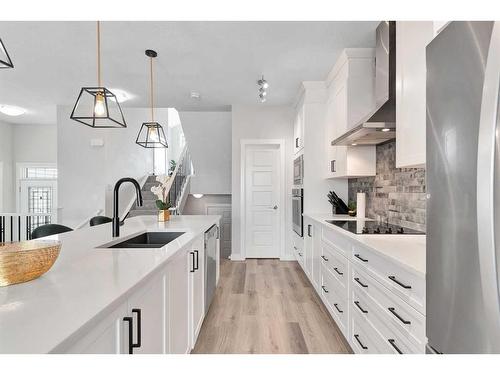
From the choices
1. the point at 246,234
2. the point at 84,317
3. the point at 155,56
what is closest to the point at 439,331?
the point at 84,317

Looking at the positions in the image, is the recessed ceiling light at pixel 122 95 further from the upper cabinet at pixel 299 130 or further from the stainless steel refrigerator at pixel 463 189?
the stainless steel refrigerator at pixel 463 189

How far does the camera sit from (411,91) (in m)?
2.00

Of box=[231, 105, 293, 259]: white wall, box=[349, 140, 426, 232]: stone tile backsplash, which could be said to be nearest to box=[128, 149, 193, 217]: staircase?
box=[231, 105, 293, 259]: white wall

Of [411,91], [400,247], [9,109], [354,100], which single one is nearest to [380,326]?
[400,247]

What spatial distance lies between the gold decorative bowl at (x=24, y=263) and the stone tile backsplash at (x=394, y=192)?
2.45 m

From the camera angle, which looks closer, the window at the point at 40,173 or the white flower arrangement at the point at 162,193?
the white flower arrangement at the point at 162,193

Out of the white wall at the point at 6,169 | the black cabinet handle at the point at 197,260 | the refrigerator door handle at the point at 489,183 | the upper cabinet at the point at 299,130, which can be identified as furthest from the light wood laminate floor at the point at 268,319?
the white wall at the point at 6,169

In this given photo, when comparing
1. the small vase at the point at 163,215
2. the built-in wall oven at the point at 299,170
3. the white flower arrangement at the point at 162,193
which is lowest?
the small vase at the point at 163,215

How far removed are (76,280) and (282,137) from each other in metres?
4.65

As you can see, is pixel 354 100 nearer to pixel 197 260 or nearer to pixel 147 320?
pixel 197 260

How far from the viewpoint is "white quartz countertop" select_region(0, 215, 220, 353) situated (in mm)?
640

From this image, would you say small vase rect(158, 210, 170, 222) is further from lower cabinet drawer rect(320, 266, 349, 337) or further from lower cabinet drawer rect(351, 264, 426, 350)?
lower cabinet drawer rect(351, 264, 426, 350)

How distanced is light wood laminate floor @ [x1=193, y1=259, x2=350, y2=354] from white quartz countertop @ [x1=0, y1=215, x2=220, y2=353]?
1290 mm

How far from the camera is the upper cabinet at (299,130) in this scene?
4.40 m
